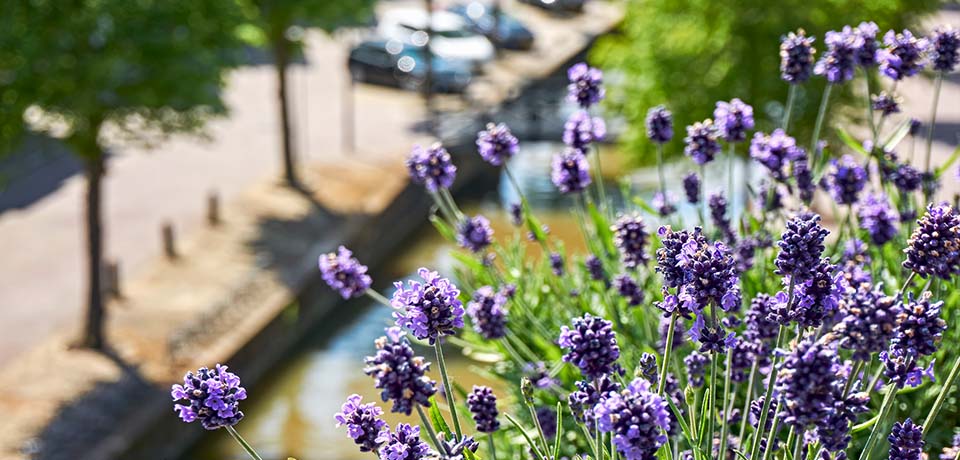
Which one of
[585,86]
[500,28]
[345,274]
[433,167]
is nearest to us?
[345,274]

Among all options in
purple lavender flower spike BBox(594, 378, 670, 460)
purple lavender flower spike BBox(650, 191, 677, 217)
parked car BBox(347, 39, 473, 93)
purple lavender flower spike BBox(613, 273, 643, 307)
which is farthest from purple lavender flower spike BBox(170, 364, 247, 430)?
parked car BBox(347, 39, 473, 93)

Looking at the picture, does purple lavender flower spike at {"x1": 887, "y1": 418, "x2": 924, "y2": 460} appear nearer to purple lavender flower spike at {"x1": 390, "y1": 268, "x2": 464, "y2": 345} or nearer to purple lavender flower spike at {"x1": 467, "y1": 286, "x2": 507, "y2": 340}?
purple lavender flower spike at {"x1": 390, "y1": 268, "x2": 464, "y2": 345}

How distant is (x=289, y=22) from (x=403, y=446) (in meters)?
18.3

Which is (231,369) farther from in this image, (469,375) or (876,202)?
(876,202)

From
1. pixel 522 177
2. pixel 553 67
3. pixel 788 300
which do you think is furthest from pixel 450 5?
pixel 788 300

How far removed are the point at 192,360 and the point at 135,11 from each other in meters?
4.51

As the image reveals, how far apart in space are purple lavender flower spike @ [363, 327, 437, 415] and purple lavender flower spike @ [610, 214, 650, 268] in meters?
2.66

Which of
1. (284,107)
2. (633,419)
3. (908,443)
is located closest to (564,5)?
(284,107)

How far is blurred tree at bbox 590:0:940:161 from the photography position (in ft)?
62.6

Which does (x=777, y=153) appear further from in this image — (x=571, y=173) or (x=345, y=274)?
(x=345, y=274)

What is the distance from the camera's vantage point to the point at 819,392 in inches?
188

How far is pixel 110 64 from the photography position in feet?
50.3

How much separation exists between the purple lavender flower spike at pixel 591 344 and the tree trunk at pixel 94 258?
40.9 ft

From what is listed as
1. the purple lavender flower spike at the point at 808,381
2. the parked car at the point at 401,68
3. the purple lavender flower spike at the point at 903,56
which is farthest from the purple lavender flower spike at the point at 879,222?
the parked car at the point at 401,68
